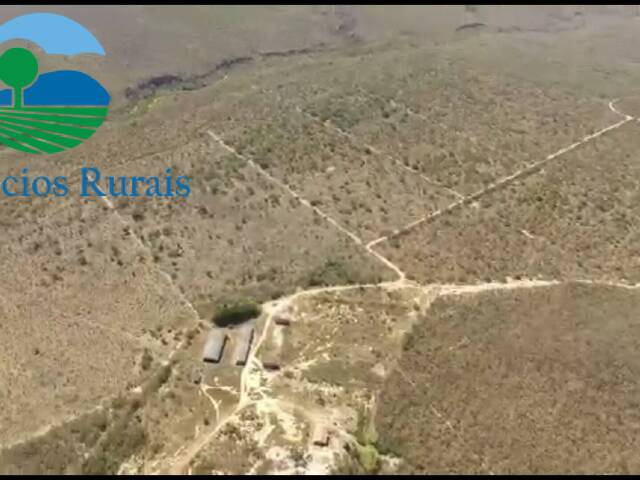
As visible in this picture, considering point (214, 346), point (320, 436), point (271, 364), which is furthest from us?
point (214, 346)

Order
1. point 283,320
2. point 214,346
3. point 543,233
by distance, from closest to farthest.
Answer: point 214,346 → point 283,320 → point 543,233

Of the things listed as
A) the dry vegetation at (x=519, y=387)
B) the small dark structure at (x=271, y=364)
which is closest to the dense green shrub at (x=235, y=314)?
the small dark structure at (x=271, y=364)

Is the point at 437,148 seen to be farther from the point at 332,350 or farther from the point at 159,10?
the point at 159,10

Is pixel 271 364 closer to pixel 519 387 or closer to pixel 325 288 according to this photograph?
pixel 325 288

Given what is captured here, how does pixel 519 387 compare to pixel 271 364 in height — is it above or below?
below

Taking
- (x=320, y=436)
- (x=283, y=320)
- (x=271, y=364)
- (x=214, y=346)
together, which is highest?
(x=283, y=320)

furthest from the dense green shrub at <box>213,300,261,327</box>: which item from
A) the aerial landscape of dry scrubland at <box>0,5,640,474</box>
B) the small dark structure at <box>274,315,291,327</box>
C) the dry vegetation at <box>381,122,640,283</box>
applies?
the dry vegetation at <box>381,122,640,283</box>

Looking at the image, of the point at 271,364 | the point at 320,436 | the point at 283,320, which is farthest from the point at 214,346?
the point at 320,436
